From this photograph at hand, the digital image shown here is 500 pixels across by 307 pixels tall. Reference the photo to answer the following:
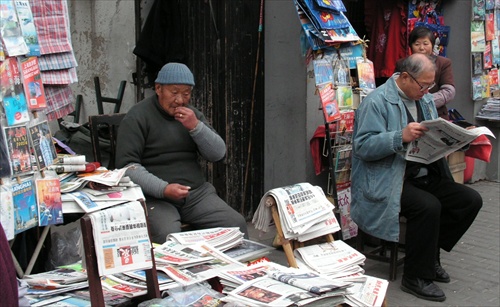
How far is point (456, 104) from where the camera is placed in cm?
779

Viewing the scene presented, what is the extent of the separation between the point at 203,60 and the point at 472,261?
9.15ft

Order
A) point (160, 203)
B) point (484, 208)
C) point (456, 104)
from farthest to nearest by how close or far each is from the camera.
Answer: point (456, 104)
point (484, 208)
point (160, 203)

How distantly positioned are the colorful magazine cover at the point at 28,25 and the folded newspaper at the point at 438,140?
7.76 ft

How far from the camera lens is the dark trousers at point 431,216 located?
4.50 metres

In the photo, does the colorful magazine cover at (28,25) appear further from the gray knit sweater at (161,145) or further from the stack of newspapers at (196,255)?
the stack of newspapers at (196,255)

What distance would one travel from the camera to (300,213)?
3631mm

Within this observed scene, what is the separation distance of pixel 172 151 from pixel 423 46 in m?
2.45

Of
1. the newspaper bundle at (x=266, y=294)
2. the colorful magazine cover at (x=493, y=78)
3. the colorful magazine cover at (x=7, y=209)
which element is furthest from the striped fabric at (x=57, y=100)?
the colorful magazine cover at (x=493, y=78)

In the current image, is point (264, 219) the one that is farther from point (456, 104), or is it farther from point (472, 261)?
point (456, 104)

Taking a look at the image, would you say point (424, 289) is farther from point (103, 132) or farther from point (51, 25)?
point (51, 25)

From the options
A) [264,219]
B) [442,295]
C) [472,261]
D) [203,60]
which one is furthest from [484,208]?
[264,219]

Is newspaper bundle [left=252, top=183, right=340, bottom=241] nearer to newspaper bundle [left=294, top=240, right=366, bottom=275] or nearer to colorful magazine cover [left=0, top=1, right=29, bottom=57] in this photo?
newspaper bundle [left=294, top=240, right=366, bottom=275]

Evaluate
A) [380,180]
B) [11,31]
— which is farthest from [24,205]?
[380,180]

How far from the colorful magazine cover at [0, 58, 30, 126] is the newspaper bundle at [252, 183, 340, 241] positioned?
1.32 metres
